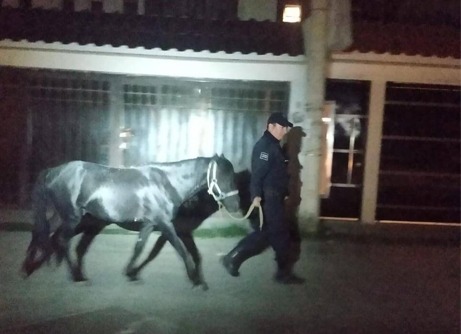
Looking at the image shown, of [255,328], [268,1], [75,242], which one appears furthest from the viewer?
[268,1]

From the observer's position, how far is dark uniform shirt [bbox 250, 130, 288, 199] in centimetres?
750

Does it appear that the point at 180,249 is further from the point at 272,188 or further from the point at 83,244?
the point at 83,244

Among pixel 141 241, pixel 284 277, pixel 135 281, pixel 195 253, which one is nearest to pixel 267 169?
pixel 284 277

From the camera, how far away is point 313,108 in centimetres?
980

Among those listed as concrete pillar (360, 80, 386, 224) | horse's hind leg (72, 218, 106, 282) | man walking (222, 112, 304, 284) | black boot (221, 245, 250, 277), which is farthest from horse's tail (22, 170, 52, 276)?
concrete pillar (360, 80, 386, 224)

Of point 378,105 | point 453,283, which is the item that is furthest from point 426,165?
point 453,283

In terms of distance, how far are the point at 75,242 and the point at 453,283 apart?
4793 millimetres

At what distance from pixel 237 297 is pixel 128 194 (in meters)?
1.60

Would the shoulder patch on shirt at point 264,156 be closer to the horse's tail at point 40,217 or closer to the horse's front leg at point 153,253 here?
the horse's front leg at point 153,253

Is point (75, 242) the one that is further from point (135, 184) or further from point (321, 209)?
point (321, 209)

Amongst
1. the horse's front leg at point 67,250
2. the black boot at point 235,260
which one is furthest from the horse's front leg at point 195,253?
the horse's front leg at point 67,250

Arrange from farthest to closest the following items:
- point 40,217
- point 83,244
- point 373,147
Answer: point 373,147
point 83,244
point 40,217

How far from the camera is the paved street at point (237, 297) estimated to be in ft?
20.1

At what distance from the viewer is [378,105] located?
35.4ft
